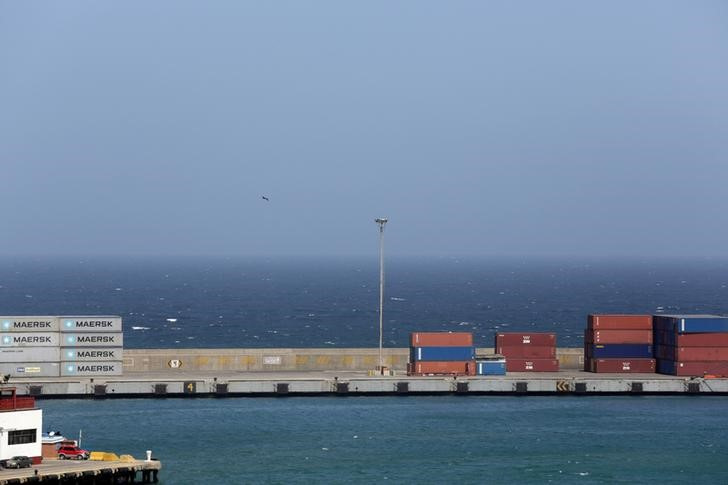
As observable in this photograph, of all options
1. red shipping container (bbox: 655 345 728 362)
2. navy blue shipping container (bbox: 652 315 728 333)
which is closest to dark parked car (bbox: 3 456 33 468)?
navy blue shipping container (bbox: 652 315 728 333)

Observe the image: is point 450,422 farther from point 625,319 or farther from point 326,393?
point 625,319

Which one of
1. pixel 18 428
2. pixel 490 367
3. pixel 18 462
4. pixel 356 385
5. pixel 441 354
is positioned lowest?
pixel 18 462

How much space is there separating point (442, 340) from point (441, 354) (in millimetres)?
1208

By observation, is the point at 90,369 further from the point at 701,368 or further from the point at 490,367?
the point at 701,368

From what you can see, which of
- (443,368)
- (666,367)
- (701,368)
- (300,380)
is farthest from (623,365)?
(300,380)

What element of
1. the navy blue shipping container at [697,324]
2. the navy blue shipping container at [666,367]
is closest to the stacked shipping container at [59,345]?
the navy blue shipping container at [697,324]

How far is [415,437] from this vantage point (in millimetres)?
→ 83812

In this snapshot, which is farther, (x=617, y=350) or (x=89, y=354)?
(x=617, y=350)

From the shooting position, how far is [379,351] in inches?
4272

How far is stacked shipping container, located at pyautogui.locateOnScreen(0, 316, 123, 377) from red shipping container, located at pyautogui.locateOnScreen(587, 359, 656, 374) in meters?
37.8

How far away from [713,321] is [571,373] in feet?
40.6

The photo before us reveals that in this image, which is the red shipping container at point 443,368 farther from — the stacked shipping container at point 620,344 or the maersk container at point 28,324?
the maersk container at point 28,324

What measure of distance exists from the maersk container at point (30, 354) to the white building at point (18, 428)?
3484cm

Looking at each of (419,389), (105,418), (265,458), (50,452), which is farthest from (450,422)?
(50,452)
